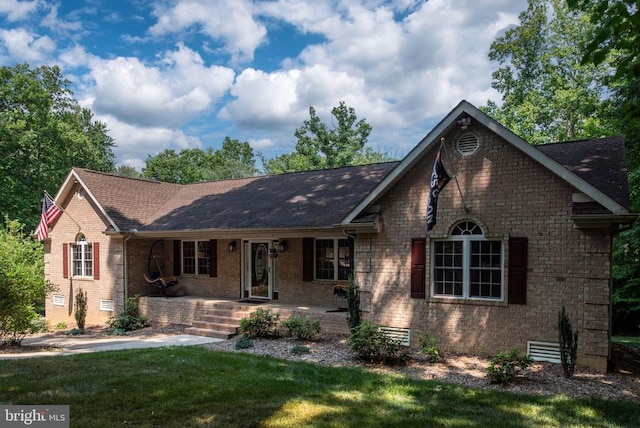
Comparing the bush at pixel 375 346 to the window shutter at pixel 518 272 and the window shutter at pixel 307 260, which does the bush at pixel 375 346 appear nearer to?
the window shutter at pixel 518 272

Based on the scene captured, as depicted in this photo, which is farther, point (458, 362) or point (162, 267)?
point (162, 267)

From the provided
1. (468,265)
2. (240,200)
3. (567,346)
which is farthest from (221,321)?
(567,346)

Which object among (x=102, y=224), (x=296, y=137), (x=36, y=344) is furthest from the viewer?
(x=296, y=137)

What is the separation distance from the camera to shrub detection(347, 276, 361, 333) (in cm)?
1058

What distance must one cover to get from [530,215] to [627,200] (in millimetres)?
1632

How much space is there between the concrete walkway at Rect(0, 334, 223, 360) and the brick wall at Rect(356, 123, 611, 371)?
517 centimetres

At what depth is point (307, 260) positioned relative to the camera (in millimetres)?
13914

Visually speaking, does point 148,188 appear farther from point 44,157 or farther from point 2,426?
point 2,426

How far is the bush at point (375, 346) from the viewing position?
869 cm

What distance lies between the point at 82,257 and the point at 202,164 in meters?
37.2

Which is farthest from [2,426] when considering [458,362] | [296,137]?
[296,137]

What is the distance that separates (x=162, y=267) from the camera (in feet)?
55.9

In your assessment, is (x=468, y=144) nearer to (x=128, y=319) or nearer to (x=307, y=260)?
(x=307, y=260)

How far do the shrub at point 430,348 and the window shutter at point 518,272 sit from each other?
5.88 ft
